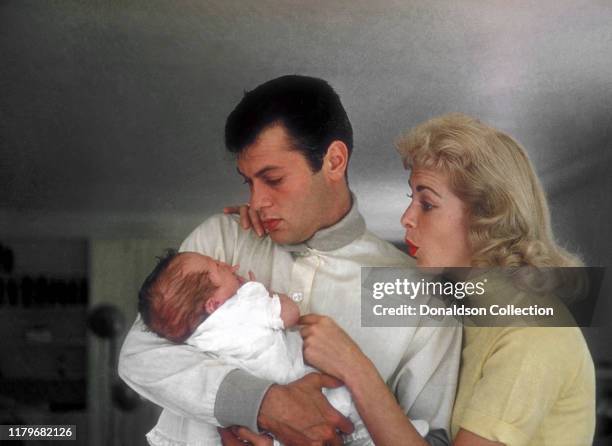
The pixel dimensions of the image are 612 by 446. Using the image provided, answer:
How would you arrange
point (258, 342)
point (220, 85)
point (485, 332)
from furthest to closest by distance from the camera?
point (220, 85) < point (485, 332) < point (258, 342)

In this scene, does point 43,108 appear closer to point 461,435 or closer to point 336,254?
point 336,254

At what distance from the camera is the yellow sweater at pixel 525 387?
2.30 metres

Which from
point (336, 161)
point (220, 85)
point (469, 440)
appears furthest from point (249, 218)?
point (469, 440)

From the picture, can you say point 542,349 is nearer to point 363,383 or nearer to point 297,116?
point 363,383

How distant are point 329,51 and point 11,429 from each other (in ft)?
5.41

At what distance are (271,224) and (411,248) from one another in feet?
1.47

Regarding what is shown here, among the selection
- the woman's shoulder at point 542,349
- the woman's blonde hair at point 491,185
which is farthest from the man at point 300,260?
the woman's blonde hair at point 491,185

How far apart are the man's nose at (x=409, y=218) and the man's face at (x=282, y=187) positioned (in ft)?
0.82

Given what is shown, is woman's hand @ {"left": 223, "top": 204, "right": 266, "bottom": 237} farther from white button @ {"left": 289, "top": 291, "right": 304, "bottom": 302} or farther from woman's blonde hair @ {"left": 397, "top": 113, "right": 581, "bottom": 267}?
woman's blonde hair @ {"left": 397, "top": 113, "right": 581, "bottom": 267}

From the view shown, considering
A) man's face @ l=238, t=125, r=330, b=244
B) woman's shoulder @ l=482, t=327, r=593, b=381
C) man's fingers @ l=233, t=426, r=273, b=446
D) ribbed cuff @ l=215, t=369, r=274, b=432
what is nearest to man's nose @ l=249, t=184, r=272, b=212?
man's face @ l=238, t=125, r=330, b=244

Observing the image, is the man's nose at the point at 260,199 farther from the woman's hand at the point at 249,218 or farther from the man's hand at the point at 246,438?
the man's hand at the point at 246,438

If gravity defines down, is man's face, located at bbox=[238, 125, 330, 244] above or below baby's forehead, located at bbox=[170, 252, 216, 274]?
above

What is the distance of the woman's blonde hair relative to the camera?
2361 millimetres

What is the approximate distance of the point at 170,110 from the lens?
2.52 meters
